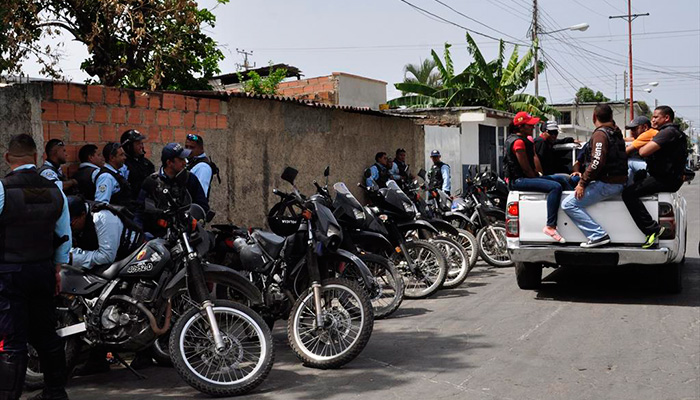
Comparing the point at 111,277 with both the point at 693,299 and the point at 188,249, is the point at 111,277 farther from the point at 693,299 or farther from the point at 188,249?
the point at 693,299

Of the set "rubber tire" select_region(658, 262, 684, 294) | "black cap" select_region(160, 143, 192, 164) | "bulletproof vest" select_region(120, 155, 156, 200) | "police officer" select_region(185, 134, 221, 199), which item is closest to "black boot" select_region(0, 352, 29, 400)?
"black cap" select_region(160, 143, 192, 164)

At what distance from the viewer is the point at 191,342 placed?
16.5 feet

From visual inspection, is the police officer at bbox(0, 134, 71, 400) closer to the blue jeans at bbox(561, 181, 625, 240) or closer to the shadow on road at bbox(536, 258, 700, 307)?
the blue jeans at bbox(561, 181, 625, 240)

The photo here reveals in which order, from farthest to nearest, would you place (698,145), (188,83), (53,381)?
(698,145) → (188,83) → (53,381)

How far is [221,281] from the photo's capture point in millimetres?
5402

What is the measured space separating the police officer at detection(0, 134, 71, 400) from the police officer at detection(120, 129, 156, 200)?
221cm

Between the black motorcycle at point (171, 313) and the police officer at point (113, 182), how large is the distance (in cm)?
113

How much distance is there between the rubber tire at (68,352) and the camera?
5.22 meters

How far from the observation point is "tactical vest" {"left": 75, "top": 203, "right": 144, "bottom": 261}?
18.5 feet

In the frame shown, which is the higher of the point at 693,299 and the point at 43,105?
the point at 43,105

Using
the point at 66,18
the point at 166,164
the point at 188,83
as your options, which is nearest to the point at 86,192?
the point at 166,164

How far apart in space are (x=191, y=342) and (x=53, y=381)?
88 centimetres

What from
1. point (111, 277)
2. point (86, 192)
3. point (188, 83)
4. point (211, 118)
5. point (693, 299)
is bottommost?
point (693, 299)

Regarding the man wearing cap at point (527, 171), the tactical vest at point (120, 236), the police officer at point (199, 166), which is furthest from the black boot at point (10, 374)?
the man wearing cap at point (527, 171)
